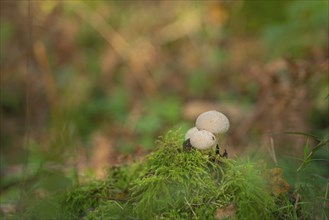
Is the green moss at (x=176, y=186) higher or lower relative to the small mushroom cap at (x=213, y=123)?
lower

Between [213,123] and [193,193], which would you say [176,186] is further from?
[213,123]

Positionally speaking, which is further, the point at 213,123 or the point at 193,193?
the point at 213,123

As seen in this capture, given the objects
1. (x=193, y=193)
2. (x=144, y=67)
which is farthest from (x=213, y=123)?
(x=144, y=67)

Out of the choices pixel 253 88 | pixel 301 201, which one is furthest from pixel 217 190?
pixel 253 88

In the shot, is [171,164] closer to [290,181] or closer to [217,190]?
[217,190]

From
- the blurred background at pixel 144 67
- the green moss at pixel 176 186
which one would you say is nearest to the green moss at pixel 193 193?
the green moss at pixel 176 186

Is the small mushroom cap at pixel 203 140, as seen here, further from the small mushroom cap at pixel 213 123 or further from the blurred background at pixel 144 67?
the blurred background at pixel 144 67

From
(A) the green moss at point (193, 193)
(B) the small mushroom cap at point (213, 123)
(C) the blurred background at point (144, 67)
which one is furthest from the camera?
(C) the blurred background at point (144, 67)
